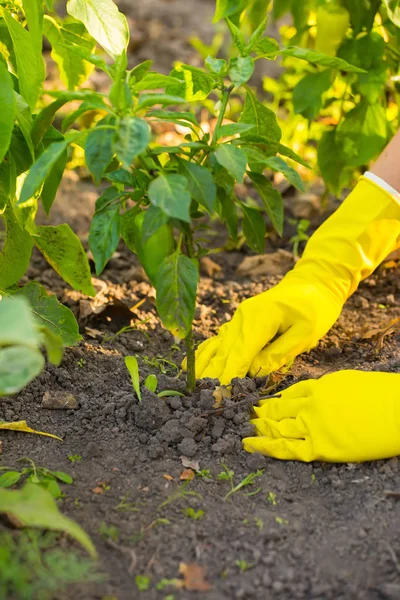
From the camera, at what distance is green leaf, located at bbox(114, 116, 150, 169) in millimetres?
1210

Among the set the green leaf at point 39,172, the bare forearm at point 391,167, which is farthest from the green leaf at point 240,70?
the bare forearm at point 391,167

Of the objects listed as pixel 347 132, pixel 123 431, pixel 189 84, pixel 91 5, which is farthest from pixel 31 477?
pixel 347 132

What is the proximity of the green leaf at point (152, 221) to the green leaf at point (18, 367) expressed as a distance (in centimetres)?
32

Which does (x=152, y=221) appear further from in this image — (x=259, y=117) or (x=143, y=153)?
(x=259, y=117)

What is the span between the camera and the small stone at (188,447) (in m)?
1.54

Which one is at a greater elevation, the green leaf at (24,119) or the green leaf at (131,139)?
the green leaf at (131,139)

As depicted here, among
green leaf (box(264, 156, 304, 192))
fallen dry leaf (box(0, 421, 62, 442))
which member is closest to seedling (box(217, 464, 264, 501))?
fallen dry leaf (box(0, 421, 62, 442))

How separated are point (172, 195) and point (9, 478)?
0.63 meters

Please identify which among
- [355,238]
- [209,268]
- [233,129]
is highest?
[233,129]

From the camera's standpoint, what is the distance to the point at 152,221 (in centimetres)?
134

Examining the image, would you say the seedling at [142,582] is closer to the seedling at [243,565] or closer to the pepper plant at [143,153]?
the seedling at [243,565]

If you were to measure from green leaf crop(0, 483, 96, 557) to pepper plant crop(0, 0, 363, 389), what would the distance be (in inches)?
16.8

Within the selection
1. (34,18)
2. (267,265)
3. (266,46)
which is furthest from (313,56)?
(267,265)

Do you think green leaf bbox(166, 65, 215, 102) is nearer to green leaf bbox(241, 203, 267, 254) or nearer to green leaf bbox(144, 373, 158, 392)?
green leaf bbox(241, 203, 267, 254)
